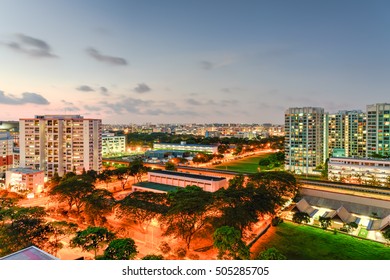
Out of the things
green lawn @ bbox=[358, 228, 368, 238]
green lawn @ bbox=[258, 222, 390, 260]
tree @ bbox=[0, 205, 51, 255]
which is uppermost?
tree @ bbox=[0, 205, 51, 255]

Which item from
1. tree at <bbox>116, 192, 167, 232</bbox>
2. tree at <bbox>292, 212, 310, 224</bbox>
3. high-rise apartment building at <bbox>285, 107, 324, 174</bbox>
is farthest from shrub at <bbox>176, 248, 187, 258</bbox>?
high-rise apartment building at <bbox>285, 107, 324, 174</bbox>

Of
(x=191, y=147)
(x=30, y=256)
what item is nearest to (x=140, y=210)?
(x=30, y=256)

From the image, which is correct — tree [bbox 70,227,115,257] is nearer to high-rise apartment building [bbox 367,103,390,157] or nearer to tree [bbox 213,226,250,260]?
tree [bbox 213,226,250,260]

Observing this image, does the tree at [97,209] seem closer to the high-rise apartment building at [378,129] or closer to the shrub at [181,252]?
the shrub at [181,252]

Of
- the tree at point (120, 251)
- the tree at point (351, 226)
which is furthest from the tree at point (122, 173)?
the tree at point (351, 226)
